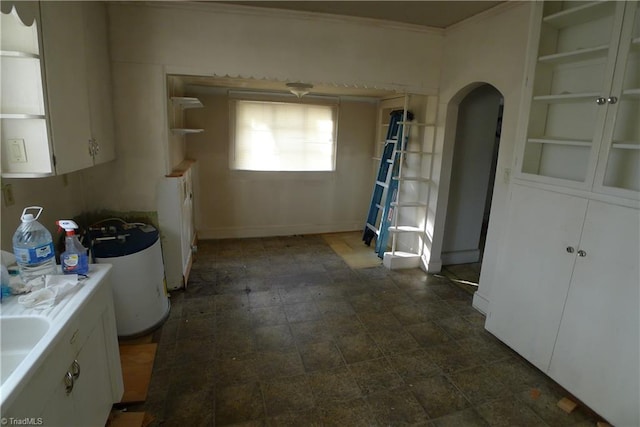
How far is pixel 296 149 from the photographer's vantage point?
4922 millimetres

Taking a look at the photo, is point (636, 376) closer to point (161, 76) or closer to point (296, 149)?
point (161, 76)

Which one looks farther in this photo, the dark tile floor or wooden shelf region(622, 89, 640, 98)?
the dark tile floor

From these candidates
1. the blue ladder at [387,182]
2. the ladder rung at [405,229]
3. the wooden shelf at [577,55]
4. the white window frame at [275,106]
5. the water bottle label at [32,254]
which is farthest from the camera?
the white window frame at [275,106]

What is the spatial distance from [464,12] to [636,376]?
291cm

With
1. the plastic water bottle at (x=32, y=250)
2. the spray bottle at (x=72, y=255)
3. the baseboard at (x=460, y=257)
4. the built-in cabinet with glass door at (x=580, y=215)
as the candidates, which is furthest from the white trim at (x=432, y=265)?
the plastic water bottle at (x=32, y=250)

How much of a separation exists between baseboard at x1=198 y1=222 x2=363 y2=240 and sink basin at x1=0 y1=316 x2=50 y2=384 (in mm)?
3600

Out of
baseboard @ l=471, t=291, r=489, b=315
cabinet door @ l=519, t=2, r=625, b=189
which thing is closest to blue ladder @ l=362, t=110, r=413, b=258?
baseboard @ l=471, t=291, r=489, b=315

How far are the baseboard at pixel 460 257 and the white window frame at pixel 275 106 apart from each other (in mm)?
2084

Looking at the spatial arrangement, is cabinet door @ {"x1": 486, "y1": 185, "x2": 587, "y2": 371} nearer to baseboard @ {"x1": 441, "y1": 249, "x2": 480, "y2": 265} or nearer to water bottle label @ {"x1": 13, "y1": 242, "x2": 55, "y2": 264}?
baseboard @ {"x1": 441, "y1": 249, "x2": 480, "y2": 265}

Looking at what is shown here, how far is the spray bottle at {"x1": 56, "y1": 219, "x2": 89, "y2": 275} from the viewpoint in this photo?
1524 millimetres

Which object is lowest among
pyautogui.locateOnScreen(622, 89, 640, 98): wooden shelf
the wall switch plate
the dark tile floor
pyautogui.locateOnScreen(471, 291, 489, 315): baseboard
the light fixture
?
the dark tile floor

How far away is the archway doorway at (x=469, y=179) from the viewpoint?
3750 mm

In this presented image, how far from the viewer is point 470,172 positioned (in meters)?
3.95

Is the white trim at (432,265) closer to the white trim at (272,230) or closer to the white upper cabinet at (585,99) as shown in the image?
the white upper cabinet at (585,99)
